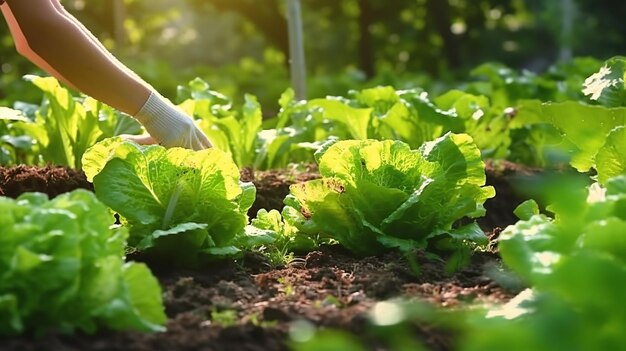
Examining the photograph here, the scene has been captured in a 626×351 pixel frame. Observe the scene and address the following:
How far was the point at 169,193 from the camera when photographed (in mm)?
3053

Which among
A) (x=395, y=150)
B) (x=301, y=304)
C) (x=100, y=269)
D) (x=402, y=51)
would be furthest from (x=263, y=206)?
(x=402, y=51)

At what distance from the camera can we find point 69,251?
220 cm

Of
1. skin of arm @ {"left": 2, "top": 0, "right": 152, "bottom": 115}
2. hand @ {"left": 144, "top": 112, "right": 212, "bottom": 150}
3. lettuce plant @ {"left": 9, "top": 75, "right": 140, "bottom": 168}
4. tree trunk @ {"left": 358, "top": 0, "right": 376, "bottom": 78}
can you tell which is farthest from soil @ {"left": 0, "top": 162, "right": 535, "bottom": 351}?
tree trunk @ {"left": 358, "top": 0, "right": 376, "bottom": 78}

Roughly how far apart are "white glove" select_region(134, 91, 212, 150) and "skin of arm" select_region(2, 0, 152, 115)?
194 mm

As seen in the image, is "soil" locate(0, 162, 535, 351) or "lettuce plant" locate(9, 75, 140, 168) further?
"lettuce plant" locate(9, 75, 140, 168)

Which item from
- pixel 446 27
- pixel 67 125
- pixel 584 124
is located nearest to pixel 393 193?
pixel 584 124

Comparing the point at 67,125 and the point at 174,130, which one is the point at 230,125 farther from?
the point at 174,130

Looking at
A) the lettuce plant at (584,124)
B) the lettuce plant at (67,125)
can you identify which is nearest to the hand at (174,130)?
the lettuce plant at (584,124)

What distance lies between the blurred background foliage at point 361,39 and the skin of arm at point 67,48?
6719 millimetres

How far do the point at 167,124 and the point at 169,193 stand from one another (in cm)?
55

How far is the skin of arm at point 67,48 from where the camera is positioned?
10.4ft

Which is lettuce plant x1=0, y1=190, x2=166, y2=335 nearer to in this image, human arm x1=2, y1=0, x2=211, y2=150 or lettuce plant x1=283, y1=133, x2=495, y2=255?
human arm x1=2, y1=0, x2=211, y2=150

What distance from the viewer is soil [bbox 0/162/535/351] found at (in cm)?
219

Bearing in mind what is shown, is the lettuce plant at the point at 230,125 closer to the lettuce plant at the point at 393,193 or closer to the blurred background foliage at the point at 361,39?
the lettuce plant at the point at 393,193
